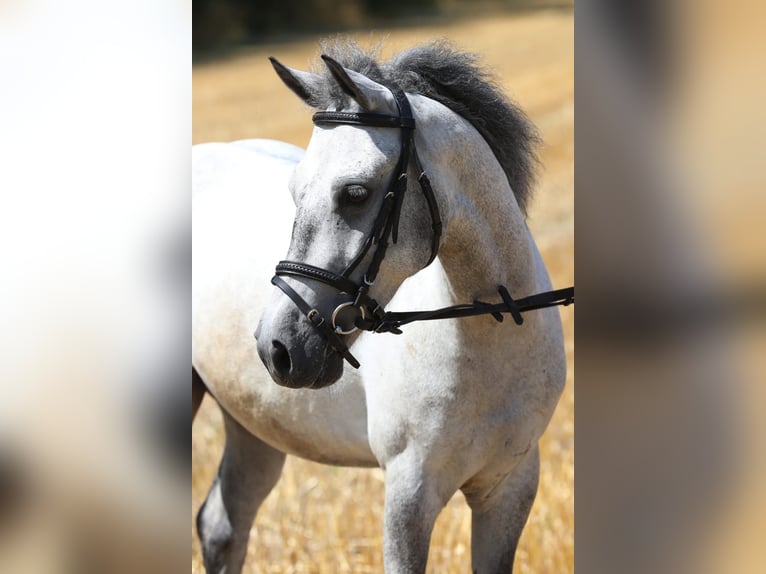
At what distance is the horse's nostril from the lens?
2.18m

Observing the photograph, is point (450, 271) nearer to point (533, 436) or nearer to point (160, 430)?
point (533, 436)

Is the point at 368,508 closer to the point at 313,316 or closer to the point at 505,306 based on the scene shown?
the point at 505,306

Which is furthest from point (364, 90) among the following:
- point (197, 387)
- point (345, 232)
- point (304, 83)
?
point (197, 387)

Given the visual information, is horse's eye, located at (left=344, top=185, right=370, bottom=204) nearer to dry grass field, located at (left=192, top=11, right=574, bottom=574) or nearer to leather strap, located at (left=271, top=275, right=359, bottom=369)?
leather strap, located at (left=271, top=275, right=359, bottom=369)

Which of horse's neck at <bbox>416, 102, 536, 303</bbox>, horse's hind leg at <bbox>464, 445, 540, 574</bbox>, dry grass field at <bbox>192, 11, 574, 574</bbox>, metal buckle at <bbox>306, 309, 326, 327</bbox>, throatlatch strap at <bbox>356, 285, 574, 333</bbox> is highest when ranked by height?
horse's neck at <bbox>416, 102, 536, 303</bbox>

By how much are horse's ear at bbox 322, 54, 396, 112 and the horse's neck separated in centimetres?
15

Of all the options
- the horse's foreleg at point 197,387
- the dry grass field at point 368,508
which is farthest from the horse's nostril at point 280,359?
the horse's foreleg at point 197,387

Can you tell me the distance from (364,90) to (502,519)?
4.65 feet

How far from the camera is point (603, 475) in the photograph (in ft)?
2.71

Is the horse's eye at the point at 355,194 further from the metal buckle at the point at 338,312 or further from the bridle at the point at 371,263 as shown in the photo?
the metal buckle at the point at 338,312

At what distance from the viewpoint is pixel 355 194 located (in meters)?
2.13

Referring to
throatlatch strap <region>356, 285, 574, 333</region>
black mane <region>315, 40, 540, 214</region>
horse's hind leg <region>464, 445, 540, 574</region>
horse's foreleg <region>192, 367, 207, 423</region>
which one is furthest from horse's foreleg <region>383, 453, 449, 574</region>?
horse's foreleg <region>192, 367, 207, 423</region>

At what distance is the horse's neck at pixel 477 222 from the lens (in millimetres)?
2367

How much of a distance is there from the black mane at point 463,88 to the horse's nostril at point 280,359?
2.40 feet
